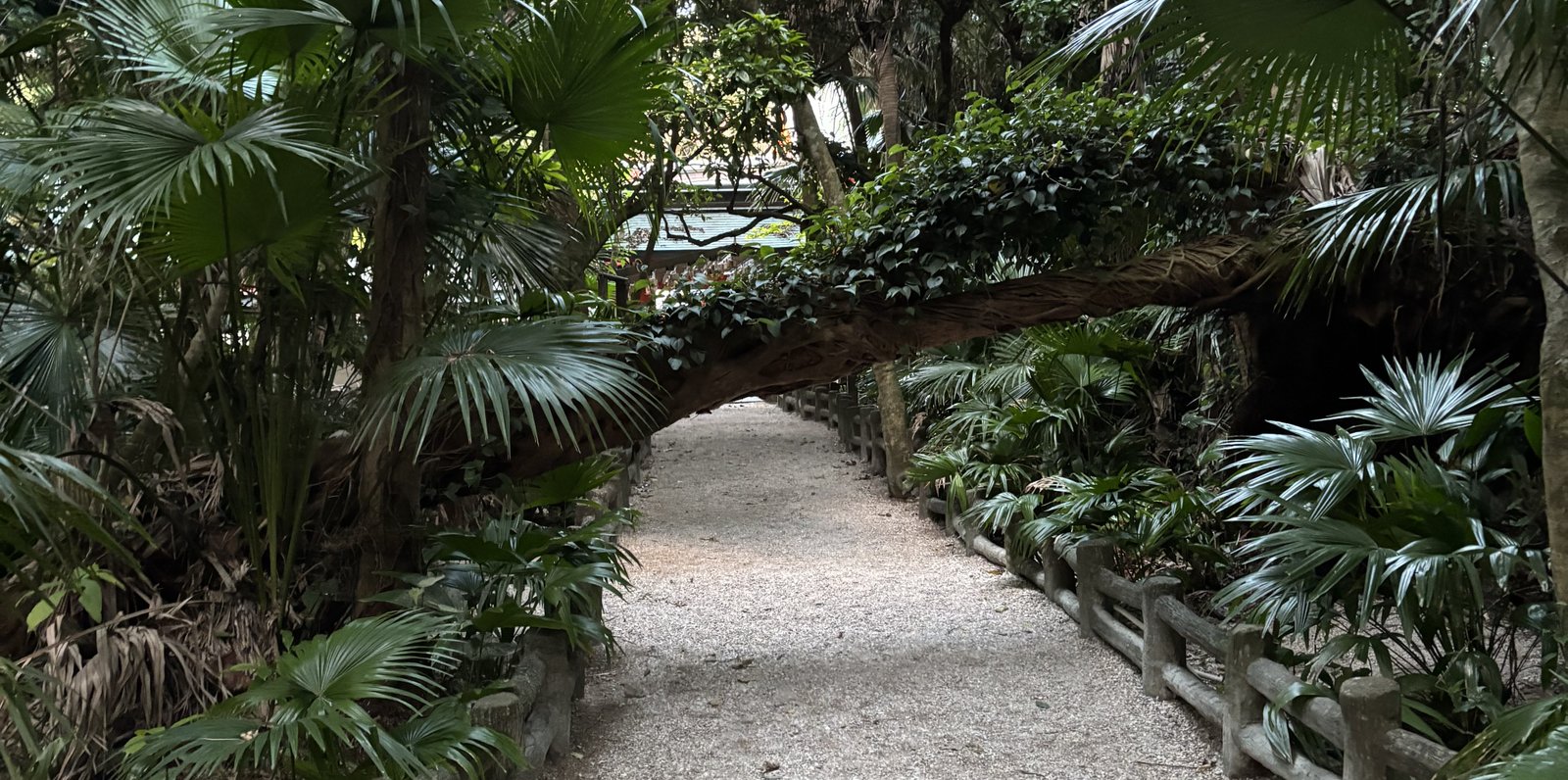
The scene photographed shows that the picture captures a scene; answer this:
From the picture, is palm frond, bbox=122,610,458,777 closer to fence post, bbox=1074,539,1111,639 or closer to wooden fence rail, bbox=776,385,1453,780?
wooden fence rail, bbox=776,385,1453,780

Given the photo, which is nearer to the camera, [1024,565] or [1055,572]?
[1055,572]

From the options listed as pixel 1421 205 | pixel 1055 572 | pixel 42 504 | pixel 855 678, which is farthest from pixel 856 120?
pixel 42 504

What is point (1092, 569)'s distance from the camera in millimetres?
4945

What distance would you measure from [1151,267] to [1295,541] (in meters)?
2.06

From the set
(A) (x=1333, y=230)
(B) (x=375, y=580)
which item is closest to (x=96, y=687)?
(B) (x=375, y=580)

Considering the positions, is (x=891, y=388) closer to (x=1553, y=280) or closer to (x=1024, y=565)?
(x=1024, y=565)

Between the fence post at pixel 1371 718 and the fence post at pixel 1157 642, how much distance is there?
4.65ft

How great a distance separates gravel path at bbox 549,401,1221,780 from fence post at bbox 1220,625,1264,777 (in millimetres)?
110

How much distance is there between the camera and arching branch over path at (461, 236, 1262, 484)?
4.28 meters

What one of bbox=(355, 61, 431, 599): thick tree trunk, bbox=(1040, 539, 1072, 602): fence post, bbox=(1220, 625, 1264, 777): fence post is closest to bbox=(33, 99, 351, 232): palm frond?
bbox=(355, 61, 431, 599): thick tree trunk

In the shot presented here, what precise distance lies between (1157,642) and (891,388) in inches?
187

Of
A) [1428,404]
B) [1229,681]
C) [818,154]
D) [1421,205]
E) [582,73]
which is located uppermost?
[818,154]

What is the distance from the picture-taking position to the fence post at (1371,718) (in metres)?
2.62

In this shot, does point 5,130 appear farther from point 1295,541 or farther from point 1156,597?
point 1156,597
